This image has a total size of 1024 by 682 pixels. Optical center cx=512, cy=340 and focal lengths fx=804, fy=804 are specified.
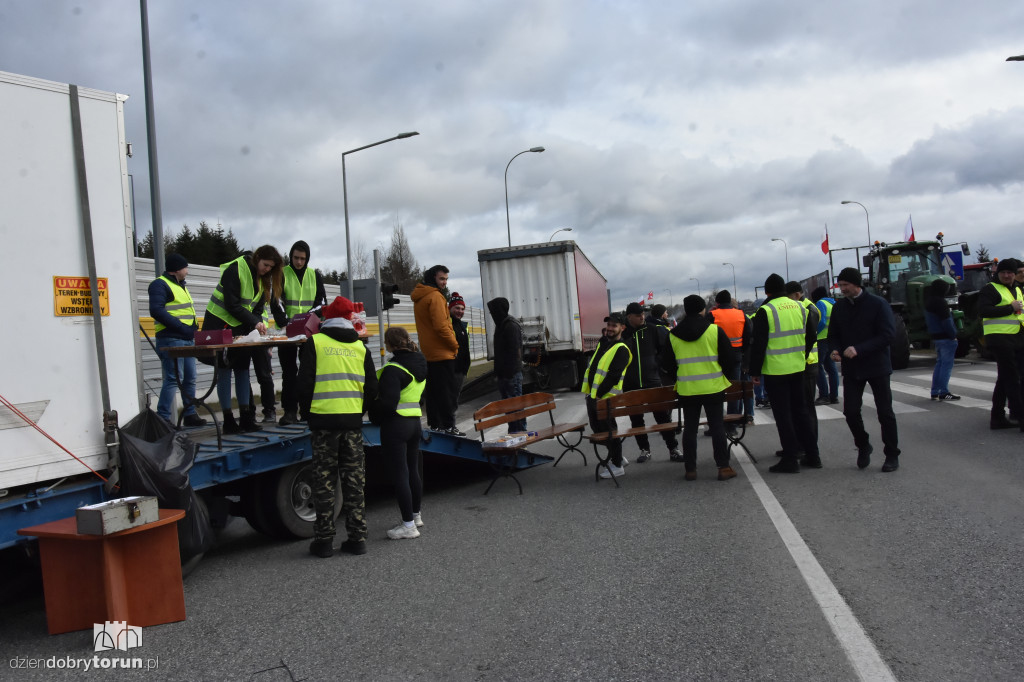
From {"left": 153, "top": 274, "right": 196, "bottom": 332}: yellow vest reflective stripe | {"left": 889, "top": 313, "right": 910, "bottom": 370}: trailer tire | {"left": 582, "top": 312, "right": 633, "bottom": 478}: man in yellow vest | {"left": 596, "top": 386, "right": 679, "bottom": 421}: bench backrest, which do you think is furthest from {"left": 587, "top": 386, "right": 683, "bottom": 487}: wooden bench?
{"left": 889, "top": 313, "right": 910, "bottom": 370}: trailer tire

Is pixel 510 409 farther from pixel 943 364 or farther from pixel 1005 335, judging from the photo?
pixel 943 364

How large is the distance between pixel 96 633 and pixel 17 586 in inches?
44.0

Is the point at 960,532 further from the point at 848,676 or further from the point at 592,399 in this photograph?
the point at 592,399

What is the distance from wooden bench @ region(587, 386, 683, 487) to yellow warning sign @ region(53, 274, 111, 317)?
473 centimetres

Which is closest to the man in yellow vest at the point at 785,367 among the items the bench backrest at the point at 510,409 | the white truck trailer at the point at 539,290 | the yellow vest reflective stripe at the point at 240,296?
the bench backrest at the point at 510,409

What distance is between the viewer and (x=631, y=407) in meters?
8.45

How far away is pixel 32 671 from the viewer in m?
4.01

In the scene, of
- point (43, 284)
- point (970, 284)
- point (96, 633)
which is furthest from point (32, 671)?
point (970, 284)

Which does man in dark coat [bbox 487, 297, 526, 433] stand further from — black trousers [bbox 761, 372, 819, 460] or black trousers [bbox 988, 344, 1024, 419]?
black trousers [bbox 988, 344, 1024, 419]

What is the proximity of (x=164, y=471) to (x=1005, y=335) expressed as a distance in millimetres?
8942

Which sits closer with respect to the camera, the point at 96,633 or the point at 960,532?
the point at 96,633

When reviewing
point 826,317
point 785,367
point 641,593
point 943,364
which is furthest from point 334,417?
point 943,364

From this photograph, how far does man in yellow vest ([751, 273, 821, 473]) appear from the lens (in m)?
7.98

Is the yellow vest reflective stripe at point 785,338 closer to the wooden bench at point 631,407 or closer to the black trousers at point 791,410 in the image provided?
the black trousers at point 791,410
